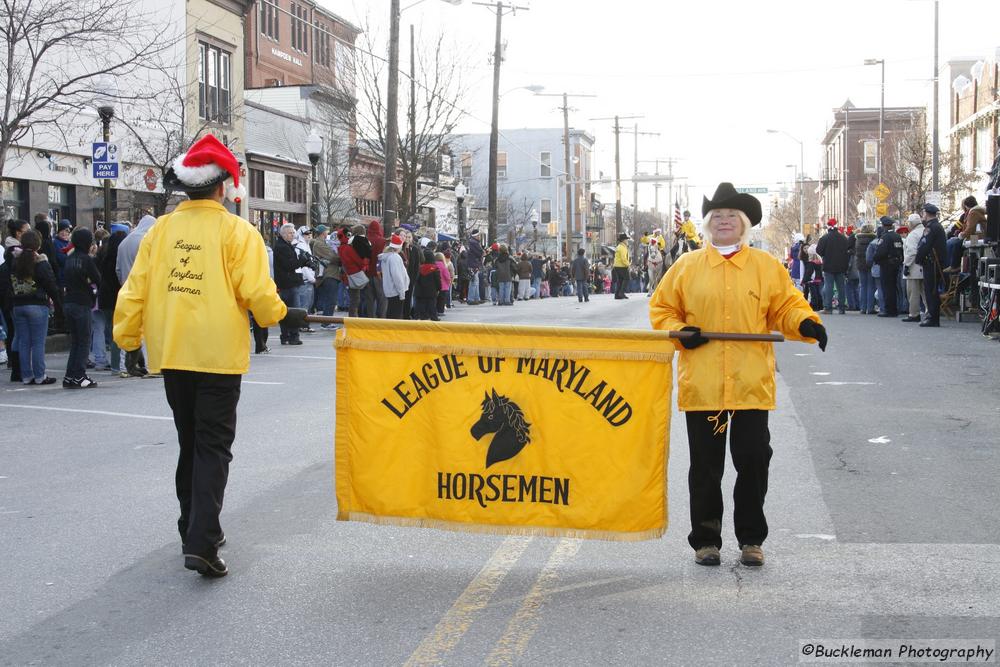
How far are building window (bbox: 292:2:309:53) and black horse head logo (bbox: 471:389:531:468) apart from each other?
4921 centimetres

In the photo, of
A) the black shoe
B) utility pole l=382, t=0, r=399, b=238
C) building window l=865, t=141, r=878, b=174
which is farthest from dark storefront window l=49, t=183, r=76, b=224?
building window l=865, t=141, r=878, b=174

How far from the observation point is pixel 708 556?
5.70 m

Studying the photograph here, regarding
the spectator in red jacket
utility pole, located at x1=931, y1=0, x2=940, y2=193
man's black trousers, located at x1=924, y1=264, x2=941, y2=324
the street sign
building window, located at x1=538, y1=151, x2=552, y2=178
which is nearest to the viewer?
the street sign

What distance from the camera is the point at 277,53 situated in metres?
51.0

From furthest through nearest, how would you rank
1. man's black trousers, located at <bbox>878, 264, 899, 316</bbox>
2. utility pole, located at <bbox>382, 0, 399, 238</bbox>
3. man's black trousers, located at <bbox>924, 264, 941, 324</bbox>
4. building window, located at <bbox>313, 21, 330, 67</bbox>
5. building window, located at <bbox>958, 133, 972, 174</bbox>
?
1. building window, located at <bbox>958, 133, 972, 174</bbox>
2. building window, located at <bbox>313, 21, 330, 67</bbox>
3. utility pole, located at <bbox>382, 0, 399, 238</bbox>
4. man's black trousers, located at <bbox>878, 264, 899, 316</bbox>
5. man's black trousers, located at <bbox>924, 264, 941, 324</bbox>

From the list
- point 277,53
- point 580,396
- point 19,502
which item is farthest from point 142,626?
point 277,53

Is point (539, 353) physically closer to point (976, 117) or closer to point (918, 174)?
point (918, 174)

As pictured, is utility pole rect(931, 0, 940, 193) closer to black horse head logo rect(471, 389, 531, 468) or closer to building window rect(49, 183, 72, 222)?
building window rect(49, 183, 72, 222)

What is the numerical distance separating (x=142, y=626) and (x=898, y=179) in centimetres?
5312

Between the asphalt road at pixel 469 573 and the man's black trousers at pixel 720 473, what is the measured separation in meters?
0.17

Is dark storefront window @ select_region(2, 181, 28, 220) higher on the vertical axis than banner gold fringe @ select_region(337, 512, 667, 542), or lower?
higher

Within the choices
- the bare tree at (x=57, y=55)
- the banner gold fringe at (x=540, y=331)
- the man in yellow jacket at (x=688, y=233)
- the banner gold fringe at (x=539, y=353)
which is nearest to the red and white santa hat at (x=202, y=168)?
the banner gold fringe at (x=540, y=331)

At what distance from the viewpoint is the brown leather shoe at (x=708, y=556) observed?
5.70 m

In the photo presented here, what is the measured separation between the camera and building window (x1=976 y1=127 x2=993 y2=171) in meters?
53.5
